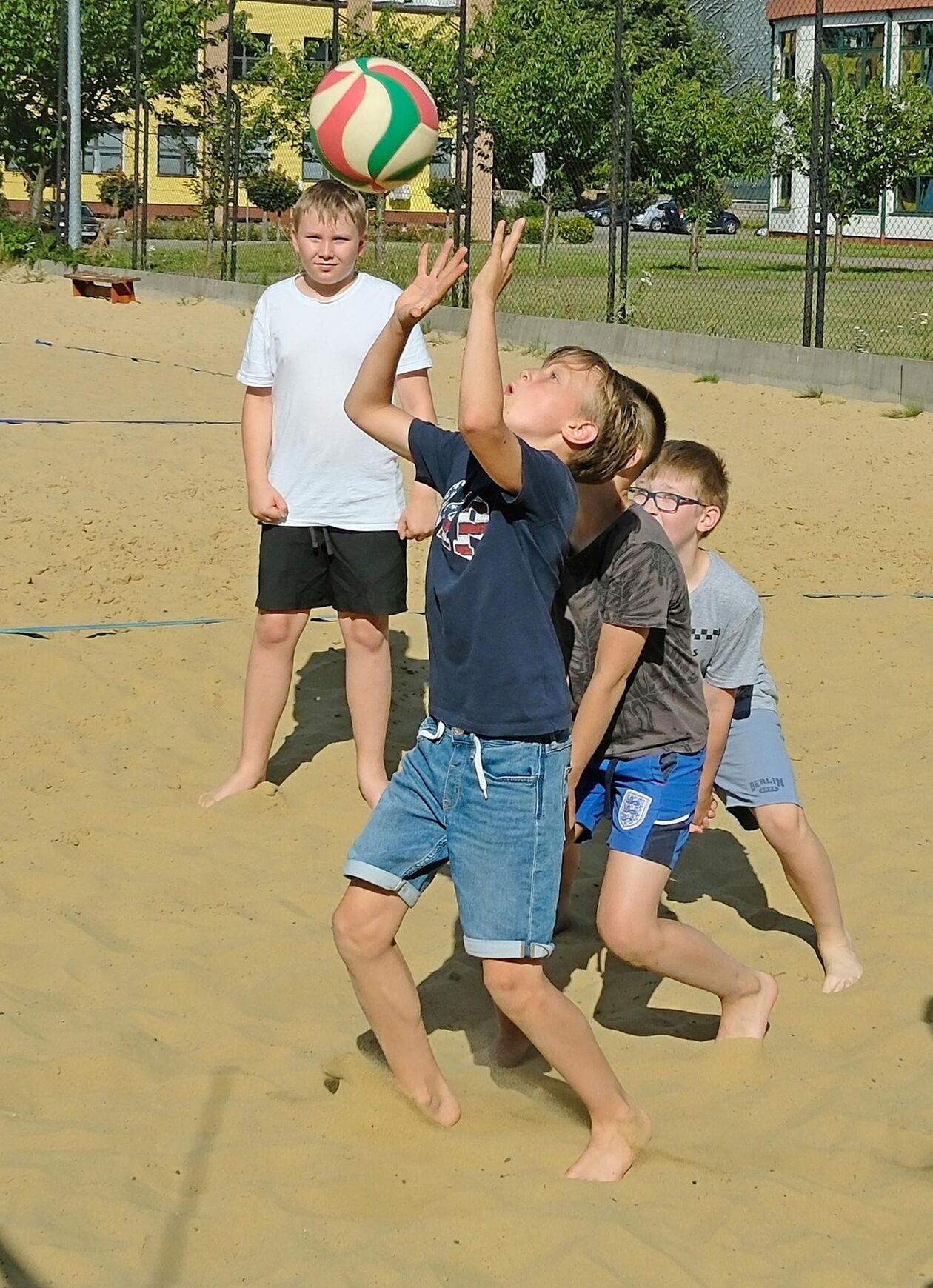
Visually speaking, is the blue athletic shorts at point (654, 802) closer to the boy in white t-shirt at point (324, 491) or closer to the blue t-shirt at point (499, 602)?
the blue t-shirt at point (499, 602)

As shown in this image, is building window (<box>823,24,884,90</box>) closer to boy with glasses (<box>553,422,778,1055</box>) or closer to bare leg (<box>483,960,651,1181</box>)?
boy with glasses (<box>553,422,778,1055</box>)

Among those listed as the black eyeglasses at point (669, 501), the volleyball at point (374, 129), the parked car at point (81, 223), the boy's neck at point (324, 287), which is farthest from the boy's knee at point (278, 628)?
the parked car at point (81, 223)

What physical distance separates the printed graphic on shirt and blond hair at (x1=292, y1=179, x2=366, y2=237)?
1970 mm

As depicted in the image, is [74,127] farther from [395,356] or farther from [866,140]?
[395,356]

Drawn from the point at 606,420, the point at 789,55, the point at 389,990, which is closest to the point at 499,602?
the point at 606,420

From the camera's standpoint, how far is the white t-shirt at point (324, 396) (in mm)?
4828

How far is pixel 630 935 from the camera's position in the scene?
3.32 metres

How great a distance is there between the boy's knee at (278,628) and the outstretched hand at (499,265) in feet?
7.25

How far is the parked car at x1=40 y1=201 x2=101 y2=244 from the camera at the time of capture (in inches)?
1005

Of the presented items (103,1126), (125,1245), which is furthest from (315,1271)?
(103,1126)

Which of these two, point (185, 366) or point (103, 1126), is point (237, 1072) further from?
point (185, 366)

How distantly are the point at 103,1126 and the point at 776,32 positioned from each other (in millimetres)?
38530

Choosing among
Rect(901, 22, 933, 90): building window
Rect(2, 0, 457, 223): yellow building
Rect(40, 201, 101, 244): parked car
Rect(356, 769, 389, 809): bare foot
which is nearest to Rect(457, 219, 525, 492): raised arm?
Rect(356, 769, 389, 809): bare foot

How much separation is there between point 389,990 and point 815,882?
131 cm
